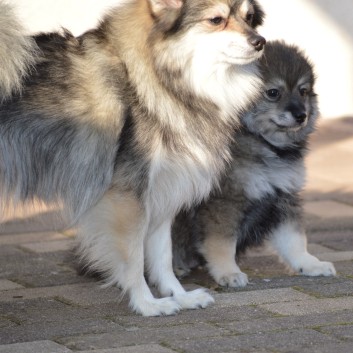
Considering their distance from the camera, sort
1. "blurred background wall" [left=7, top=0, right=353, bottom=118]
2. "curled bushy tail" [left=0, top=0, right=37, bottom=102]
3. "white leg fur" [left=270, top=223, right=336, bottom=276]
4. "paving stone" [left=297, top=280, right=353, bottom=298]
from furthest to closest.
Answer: "blurred background wall" [left=7, top=0, right=353, bottom=118]
"white leg fur" [left=270, top=223, right=336, bottom=276]
"paving stone" [left=297, top=280, right=353, bottom=298]
"curled bushy tail" [left=0, top=0, right=37, bottom=102]

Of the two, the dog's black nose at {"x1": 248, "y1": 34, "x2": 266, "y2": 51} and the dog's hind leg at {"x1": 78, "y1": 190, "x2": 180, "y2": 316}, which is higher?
the dog's black nose at {"x1": 248, "y1": 34, "x2": 266, "y2": 51}

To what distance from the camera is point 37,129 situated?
3.96m

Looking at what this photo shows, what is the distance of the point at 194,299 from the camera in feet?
13.6

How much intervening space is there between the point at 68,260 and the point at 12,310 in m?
0.88

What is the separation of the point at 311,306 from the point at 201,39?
1.21 m

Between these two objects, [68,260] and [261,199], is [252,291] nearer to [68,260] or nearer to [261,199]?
[261,199]

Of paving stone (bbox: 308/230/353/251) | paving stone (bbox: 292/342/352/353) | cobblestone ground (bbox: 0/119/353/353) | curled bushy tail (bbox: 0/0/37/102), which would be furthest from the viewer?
paving stone (bbox: 308/230/353/251)

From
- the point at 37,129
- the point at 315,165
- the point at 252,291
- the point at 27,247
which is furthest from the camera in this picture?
the point at 315,165

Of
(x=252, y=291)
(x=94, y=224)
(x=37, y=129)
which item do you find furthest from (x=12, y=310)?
(x=252, y=291)

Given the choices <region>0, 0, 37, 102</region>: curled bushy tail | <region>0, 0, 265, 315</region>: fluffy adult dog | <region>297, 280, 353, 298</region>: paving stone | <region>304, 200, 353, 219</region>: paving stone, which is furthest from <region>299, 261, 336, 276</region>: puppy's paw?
<region>0, 0, 37, 102</region>: curled bushy tail

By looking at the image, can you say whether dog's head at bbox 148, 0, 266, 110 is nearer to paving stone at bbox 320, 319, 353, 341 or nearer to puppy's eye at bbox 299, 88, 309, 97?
puppy's eye at bbox 299, 88, 309, 97

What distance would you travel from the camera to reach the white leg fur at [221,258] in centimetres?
448

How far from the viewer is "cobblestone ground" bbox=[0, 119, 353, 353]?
351 cm

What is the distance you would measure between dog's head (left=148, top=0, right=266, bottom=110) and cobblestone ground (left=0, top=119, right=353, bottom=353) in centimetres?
98
